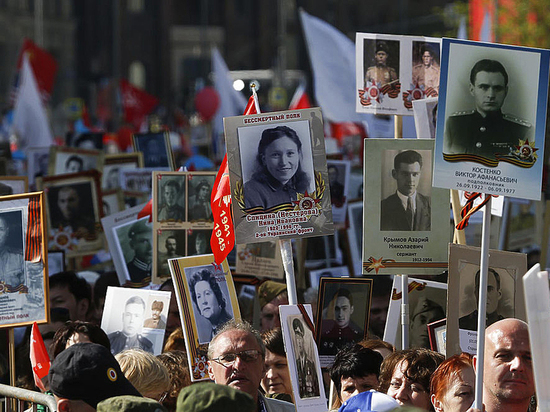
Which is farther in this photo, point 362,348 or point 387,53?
point 387,53

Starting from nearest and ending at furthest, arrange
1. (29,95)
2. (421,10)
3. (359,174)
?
(359,174) → (29,95) → (421,10)

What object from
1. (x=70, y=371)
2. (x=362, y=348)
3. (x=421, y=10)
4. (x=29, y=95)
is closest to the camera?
(x=70, y=371)

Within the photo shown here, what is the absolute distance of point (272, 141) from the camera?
4.60 meters

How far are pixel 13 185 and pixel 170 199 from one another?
1.21m

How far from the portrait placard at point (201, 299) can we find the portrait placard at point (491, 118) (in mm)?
Answer: 1454

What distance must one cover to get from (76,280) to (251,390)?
7.72ft

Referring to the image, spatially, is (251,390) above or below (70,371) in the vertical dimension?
below

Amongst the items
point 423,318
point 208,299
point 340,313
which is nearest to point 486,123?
point 340,313

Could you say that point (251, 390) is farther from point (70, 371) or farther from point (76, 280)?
point (76, 280)

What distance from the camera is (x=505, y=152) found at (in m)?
3.93

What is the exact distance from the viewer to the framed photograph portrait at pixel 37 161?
959cm

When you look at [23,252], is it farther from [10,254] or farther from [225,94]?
[225,94]

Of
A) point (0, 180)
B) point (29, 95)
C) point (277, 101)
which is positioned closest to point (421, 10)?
point (277, 101)

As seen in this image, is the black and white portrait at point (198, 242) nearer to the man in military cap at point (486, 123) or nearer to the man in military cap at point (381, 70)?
the man in military cap at point (381, 70)
